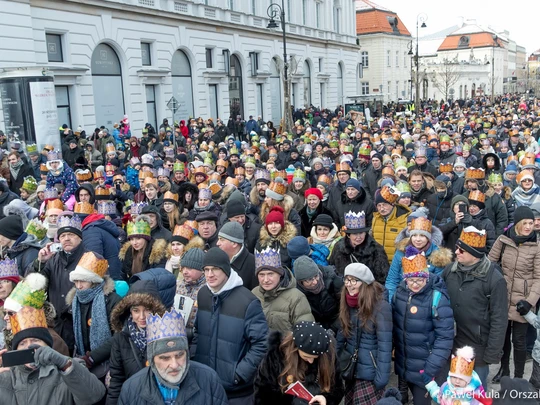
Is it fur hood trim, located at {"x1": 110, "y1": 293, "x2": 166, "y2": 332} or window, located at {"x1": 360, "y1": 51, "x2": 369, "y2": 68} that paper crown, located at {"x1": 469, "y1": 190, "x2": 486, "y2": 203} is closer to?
fur hood trim, located at {"x1": 110, "y1": 293, "x2": 166, "y2": 332}

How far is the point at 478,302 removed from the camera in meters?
4.76

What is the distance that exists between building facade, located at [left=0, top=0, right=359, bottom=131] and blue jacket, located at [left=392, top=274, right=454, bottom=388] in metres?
13.8

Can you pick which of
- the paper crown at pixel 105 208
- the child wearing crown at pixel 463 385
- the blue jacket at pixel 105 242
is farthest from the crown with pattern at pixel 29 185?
the child wearing crown at pixel 463 385

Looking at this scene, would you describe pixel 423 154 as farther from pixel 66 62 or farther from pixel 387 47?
pixel 387 47

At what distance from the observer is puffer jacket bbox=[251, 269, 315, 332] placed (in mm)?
4422

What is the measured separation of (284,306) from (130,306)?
1238 millimetres

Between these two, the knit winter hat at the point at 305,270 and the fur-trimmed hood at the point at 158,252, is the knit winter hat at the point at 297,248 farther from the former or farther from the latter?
the fur-trimmed hood at the point at 158,252

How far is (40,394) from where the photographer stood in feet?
10.9

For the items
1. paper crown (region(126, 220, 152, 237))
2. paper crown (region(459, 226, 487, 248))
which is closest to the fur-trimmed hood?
paper crown (region(126, 220, 152, 237))

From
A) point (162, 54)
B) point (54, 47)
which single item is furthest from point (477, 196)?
point (162, 54)

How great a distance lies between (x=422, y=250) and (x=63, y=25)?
20.9 m

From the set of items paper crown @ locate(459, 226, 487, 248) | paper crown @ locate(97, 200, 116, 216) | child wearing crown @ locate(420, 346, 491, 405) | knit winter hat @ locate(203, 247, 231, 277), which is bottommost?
child wearing crown @ locate(420, 346, 491, 405)

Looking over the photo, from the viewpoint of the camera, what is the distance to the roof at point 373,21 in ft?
219

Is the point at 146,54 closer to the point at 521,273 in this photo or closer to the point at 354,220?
the point at 354,220
